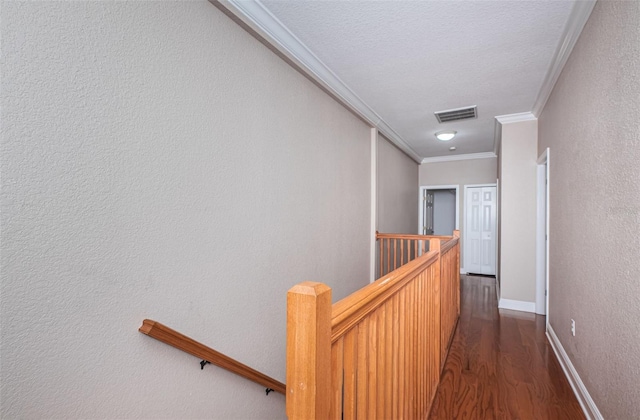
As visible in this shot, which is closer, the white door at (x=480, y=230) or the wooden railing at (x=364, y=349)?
the wooden railing at (x=364, y=349)

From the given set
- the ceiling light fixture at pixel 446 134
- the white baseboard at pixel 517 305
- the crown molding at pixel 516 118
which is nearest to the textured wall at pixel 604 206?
the crown molding at pixel 516 118

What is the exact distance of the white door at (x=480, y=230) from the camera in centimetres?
613

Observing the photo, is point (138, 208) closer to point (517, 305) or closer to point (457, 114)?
point (457, 114)

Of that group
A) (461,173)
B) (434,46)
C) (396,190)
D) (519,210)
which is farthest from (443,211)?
(434,46)

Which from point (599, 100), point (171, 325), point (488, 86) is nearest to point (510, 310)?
point (488, 86)

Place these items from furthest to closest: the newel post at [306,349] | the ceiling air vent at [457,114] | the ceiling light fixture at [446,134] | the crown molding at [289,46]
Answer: the ceiling light fixture at [446,134] < the ceiling air vent at [457,114] < the crown molding at [289,46] < the newel post at [306,349]

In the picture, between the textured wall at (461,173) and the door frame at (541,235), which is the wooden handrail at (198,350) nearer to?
the door frame at (541,235)

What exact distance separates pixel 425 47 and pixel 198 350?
2495 mm

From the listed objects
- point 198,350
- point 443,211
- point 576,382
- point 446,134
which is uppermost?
point 446,134

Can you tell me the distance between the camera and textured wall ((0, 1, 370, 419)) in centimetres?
97

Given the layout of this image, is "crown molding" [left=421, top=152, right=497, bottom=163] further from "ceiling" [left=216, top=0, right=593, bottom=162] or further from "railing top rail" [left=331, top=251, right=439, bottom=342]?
"railing top rail" [left=331, top=251, right=439, bottom=342]

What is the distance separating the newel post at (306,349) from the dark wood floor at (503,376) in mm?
1708

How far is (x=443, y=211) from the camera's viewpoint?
7602 mm

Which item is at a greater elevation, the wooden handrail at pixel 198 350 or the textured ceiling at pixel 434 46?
the textured ceiling at pixel 434 46
